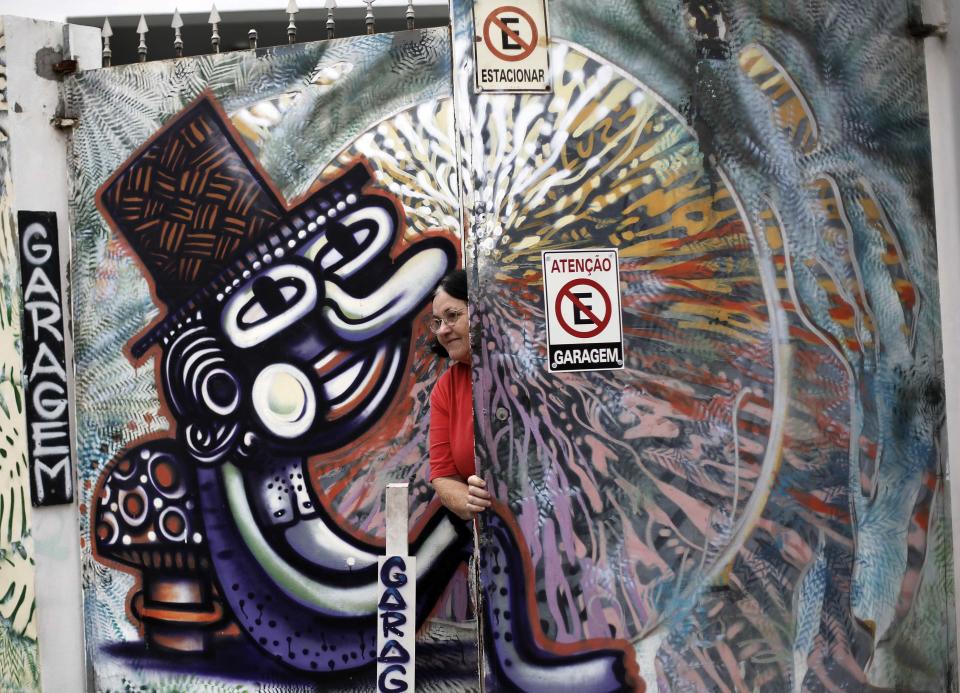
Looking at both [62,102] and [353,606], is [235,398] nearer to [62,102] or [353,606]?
[353,606]

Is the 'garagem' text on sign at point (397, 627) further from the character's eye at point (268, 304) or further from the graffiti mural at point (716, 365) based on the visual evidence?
the character's eye at point (268, 304)

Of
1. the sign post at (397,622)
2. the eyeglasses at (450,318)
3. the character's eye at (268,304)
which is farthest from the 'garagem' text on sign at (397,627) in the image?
the character's eye at (268,304)

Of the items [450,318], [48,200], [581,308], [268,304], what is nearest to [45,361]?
[48,200]

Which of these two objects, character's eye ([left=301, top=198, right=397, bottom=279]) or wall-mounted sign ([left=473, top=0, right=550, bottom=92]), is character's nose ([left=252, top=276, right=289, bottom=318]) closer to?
character's eye ([left=301, top=198, right=397, bottom=279])

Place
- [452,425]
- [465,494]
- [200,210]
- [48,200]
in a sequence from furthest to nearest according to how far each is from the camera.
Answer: [48,200]
[200,210]
[452,425]
[465,494]

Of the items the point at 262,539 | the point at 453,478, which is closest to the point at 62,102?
the point at 262,539

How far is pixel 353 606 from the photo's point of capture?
4.55m

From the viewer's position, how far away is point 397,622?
396 cm

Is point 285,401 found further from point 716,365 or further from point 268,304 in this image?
point 716,365

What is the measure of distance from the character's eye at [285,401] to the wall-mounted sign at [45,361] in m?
1.01

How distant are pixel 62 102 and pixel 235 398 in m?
1.69

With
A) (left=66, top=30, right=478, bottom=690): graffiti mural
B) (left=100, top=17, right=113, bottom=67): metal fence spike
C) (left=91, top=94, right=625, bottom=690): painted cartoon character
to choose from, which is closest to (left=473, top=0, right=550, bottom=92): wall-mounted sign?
(left=66, top=30, right=478, bottom=690): graffiti mural

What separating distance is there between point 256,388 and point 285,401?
15 centimetres

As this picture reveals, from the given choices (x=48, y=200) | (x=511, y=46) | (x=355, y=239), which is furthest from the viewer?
(x=48, y=200)
